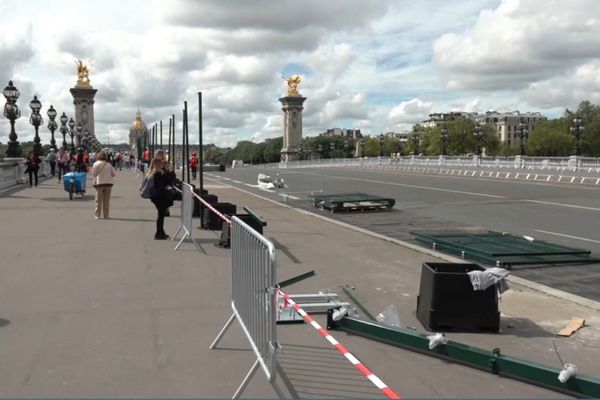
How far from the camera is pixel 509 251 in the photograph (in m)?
10.8

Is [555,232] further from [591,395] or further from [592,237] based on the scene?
[591,395]

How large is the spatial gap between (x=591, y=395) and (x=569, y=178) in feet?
144

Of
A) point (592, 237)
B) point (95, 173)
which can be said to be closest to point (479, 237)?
point (592, 237)

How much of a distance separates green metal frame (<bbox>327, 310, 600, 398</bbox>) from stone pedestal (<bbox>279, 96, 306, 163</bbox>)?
15760 centimetres

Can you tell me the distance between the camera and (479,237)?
495 inches

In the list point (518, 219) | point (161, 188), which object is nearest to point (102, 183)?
point (161, 188)

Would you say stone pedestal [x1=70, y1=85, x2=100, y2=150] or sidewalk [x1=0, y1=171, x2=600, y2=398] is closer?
sidewalk [x1=0, y1=171, x2=600, y2=398]

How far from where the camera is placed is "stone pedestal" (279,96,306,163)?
16412cm

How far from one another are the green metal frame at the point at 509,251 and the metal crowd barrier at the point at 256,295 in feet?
18.3

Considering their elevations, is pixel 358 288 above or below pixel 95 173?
below

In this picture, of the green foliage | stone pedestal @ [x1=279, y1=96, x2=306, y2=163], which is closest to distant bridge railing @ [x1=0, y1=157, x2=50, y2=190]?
stone pedestal @ [x1=279, y1=96, x2=306, y2=163]

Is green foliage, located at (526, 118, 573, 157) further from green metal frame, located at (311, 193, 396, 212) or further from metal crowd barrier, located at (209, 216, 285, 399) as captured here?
metal crowd barrier, located at (209, 216, 285, 399)

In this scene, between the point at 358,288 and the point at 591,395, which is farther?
the point at 358,288

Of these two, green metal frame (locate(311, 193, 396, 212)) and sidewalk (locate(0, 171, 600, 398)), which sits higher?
green metal frame (locate(311, 193, 396, 212))
